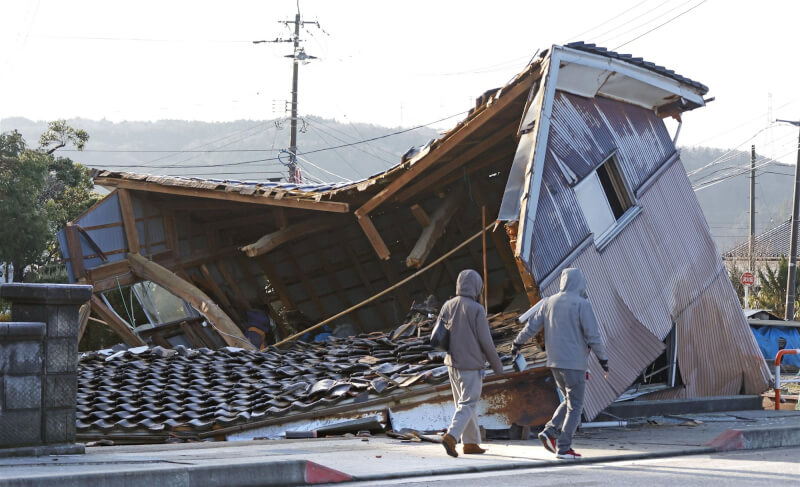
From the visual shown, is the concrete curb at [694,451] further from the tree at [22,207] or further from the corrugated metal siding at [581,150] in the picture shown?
the tree at [22,207]

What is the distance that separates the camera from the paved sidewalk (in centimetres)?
666

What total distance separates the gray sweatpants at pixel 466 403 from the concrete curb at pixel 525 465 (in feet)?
2.23

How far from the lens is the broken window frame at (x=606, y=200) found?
13.7 meters

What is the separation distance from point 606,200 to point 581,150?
1.02 meters

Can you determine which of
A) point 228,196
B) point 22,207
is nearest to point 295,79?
point 22,207

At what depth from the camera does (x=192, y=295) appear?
19.3 m

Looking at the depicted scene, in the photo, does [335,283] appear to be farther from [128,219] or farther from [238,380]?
[238,380]

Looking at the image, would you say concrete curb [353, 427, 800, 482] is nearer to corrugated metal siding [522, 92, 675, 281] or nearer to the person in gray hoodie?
the person in gray hoodie

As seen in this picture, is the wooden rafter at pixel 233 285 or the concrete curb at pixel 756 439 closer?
the concrete curb at pixel 756 439

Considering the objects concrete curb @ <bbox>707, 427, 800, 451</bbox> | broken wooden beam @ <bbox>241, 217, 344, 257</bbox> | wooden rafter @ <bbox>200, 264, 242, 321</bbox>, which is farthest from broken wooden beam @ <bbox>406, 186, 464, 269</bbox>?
concrete curb @ <bbox>707, 427, 800, 451</bbox>

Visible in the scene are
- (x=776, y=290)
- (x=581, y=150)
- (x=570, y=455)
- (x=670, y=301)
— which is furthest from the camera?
(x=776, y=290)

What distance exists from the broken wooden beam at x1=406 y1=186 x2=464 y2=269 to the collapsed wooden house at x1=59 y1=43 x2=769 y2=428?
0.15ft

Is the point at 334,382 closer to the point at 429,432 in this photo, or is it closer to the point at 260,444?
the point at 429,432

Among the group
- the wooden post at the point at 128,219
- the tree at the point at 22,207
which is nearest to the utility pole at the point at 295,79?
the tree at the point at 22,207
